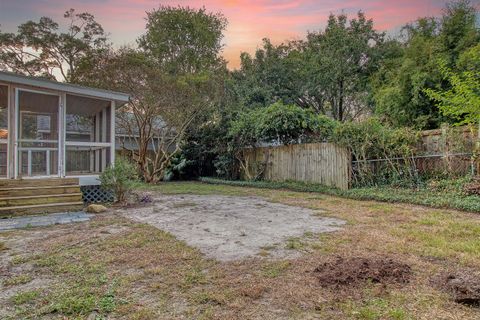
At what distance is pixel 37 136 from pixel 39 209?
8.76ft

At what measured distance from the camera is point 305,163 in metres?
11.0

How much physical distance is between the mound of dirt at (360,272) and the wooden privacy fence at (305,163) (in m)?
6.50

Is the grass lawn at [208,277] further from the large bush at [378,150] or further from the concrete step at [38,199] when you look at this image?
the large bush at [378,150]

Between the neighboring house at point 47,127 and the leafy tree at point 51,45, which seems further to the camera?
the leafy tree at point 51,45

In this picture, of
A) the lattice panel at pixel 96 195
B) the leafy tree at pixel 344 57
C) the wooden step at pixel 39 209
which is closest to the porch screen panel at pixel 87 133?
the lattice panel at pixel 96 195

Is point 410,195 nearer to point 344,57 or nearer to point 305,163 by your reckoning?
point 305,163

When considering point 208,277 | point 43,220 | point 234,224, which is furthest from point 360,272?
point 43,220

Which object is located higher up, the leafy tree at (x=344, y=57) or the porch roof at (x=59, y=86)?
the leafy tree at (x=344, y=57)

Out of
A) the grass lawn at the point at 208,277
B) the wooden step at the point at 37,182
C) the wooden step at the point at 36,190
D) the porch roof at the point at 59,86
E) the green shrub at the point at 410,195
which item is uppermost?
the porch roof at the point at 59,86

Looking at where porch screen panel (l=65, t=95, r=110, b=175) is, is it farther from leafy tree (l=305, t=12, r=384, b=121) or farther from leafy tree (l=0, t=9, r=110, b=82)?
leafy tree (l=305, t=12, r=384, b=121)

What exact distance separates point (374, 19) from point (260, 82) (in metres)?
6.96

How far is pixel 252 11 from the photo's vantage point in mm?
9523

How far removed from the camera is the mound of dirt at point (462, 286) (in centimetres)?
228

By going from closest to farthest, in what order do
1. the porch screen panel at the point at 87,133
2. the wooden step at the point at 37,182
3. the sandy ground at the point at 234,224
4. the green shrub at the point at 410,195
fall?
the sandy ground at the point at 234,224
the green shrub at the point at 410,195
the wooden step at the point at 37,182
the porch screen panel at the point at 87,133
